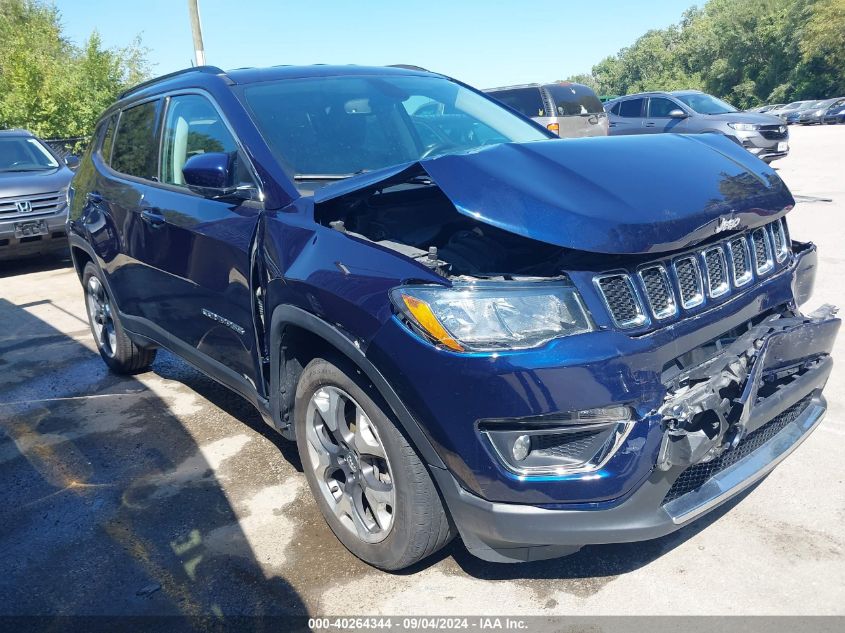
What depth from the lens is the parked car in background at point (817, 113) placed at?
3756 cm

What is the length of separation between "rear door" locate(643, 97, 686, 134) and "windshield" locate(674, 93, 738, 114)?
1.12 ft

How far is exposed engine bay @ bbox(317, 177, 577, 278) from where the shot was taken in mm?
2451

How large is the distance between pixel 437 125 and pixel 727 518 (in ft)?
7.52

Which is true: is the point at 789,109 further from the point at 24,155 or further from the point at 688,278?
the point at 688,278

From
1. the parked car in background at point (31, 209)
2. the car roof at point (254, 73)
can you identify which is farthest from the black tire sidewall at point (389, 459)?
the parked car in background at point (31, 209)

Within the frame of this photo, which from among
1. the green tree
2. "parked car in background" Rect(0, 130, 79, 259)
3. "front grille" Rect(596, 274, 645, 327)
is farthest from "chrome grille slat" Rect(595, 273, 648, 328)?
the green tree

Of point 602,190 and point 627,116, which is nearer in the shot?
point 602,190

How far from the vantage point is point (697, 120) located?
14.3m

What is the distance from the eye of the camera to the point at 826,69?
49.8 metres

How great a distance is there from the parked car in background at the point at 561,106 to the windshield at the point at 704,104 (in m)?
2.70

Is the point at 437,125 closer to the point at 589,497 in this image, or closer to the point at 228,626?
the point at 589,497

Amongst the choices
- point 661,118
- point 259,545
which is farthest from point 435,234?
point 661,118

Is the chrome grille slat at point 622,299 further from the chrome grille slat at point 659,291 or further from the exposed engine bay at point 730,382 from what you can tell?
the exposed engine bay at point 730,382

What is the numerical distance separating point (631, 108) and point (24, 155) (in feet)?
38.1
